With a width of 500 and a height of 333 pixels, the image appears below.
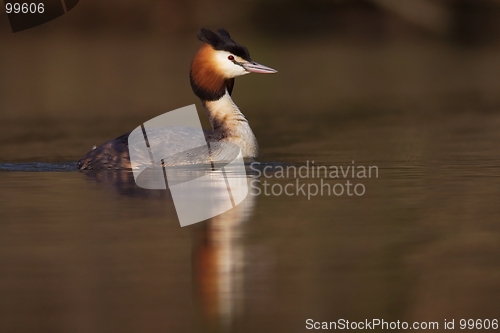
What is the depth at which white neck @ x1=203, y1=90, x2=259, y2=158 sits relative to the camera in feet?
36.0

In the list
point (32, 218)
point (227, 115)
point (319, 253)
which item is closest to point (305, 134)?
point (227, 115)

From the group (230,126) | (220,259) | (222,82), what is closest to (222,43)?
(222,82)

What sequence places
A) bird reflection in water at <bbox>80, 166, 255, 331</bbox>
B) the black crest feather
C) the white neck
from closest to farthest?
bird reflection in water at <bbox>80, 166, 255, 331</bbox>
the white neck
the black crest feather

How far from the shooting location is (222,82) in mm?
11484

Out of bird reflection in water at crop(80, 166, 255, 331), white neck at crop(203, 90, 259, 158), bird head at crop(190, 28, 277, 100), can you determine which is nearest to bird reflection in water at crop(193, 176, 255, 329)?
bird reflection in water at crop(80, 166, 255, 331)

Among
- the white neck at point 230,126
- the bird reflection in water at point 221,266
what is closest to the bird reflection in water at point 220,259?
the bird reflection in water at point 221,266

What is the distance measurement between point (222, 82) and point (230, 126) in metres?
0.56

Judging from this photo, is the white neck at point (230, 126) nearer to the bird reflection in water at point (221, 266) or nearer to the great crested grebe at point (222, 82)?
the great crested grebe at point (222, 82)

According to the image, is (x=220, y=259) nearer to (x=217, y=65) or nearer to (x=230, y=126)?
(x=230, y=126)

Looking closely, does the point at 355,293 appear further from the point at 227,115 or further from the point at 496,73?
the point at 496,73

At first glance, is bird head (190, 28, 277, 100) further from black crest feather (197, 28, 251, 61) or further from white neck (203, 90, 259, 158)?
white neck (203, 90, 259, 158)

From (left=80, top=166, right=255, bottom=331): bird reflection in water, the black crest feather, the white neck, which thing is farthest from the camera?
the black crest feather

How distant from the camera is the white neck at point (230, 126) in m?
11.0

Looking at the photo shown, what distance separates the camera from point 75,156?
11812 mm
